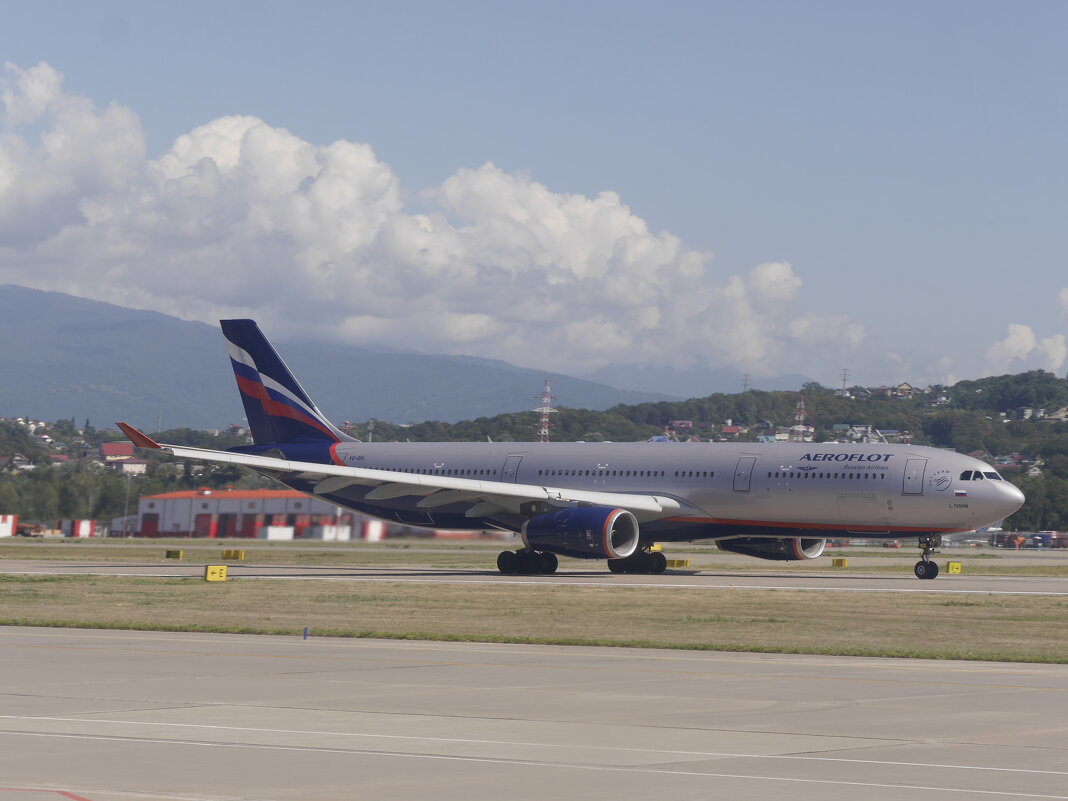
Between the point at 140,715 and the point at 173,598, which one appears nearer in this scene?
the point at 140,715

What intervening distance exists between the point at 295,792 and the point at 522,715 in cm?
486

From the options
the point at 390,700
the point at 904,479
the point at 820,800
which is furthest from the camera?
the point at 904,479

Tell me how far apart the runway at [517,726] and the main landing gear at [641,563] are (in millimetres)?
27577

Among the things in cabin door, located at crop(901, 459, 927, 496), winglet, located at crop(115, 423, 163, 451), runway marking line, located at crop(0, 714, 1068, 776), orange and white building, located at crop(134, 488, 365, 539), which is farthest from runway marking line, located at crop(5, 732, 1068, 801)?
orange and white building, located at crop(134, 488, 365, 539)

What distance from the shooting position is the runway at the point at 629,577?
142ft

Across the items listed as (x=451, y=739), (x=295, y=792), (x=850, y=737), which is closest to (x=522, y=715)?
(x=451, y=739)

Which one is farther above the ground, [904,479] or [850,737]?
[904,479]

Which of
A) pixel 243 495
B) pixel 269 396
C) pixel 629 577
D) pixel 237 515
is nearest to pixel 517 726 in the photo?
pixel 629 577

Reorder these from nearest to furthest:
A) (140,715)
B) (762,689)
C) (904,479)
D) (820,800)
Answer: (820,800) < (140,715) < (762,689) < (904,479)

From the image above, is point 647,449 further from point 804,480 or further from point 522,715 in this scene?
point 522,715

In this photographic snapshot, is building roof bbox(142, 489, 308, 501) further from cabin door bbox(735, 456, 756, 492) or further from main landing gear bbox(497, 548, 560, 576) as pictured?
cabin door bbox(735, 456, 756, 492)

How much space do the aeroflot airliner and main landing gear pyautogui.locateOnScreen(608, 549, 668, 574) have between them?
48 millimetres

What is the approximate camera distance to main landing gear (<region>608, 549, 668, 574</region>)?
51844 mm

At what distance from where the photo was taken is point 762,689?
767 inches
